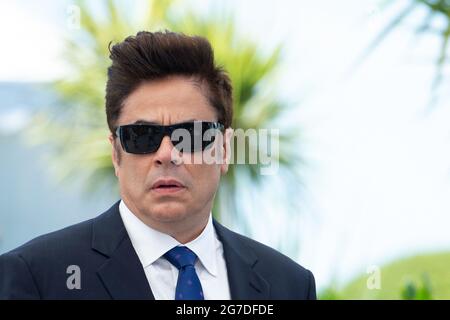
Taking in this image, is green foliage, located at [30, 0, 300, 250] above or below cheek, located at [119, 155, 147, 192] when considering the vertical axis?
above

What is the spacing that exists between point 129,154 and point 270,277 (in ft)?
2.00

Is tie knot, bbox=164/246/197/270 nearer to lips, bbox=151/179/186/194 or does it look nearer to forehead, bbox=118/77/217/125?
lips, bbox=151/179/186/194

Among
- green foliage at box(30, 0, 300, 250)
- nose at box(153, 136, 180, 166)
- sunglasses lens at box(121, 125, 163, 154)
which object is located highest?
green foliage at box(30, 0, 300, 250)

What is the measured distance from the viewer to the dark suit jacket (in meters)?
2.22

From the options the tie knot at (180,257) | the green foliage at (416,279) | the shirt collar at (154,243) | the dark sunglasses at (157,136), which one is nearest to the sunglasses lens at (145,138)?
the dark sunglasses at (157,136)

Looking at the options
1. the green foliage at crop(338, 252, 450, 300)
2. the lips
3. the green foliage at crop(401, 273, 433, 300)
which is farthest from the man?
the green foliage at crop(401, 273, 433, 300)

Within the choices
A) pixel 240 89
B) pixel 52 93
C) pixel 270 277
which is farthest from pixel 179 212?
pixel 52 93

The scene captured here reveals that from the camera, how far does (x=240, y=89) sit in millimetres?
7598

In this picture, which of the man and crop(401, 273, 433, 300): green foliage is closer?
the man

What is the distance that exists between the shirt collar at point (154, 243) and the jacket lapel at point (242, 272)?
5cm

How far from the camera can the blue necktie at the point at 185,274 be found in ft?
7.52

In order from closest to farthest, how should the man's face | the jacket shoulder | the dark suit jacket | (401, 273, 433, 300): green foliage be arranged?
the dark suit jacket < the man's face < the jacket shoulder < (401, 273, 433, 300): green foliage

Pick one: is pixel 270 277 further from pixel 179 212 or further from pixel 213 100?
pixel 213 100

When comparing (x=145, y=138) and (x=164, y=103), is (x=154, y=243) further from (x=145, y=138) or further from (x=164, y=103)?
(x=164, y=103)
